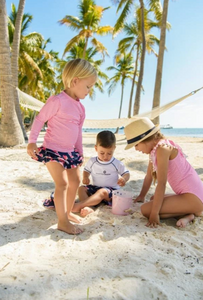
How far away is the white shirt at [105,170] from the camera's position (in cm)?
245

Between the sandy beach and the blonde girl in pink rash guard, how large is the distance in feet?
0.72

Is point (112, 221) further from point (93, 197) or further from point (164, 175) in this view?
point (164, 175)

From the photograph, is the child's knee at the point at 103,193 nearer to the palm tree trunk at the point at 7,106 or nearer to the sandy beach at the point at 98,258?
the sandy beach at the point at 98,258

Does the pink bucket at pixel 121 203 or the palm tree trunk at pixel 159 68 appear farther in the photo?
the palm tree trunk at pixel 159 68

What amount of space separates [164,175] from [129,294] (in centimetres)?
101

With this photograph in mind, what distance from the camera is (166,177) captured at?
1.91 m

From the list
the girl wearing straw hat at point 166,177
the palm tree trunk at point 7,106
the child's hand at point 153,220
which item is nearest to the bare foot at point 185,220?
the girl wearing straw hat at point 166,177

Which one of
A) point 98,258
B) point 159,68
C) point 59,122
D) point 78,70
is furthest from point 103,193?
point 159,68

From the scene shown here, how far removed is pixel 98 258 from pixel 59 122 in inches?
39.1

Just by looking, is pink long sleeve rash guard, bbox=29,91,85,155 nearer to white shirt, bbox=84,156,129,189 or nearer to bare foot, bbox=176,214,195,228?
white shirt, bbox=84,156,129,189

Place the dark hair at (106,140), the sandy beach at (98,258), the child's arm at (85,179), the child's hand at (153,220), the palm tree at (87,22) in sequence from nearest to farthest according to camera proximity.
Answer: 1. the sandy beach at (98,258)
2. the child's hand at (153,220)
3. the dark hair at (106,140)
4. the child's arm at (85,179)
5. the palm tree at (87,22)

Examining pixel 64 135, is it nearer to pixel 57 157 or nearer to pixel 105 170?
pixel 57 157

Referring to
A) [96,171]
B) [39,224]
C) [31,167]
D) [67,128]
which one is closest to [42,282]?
[39,224]

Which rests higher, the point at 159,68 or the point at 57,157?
the point at 159,68
